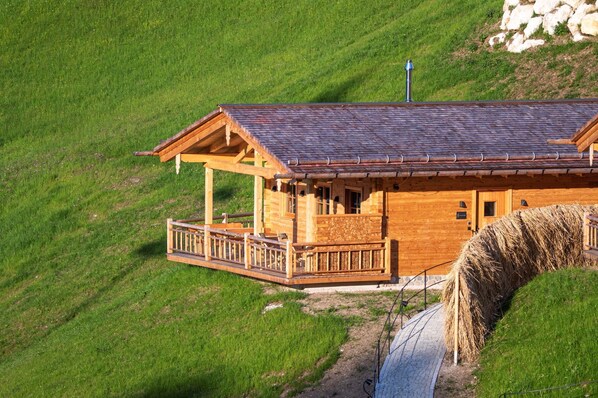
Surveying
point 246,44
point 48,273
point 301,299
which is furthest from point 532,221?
point 246,44

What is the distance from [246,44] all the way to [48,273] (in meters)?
26.5

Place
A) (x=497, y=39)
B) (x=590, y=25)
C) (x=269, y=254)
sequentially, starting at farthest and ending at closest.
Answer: (x=497, y=39) → (x=590, y=25) → (x=269, y=254)

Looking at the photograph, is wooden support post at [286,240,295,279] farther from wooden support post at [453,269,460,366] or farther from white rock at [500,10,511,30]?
white rock at [500,10,511,30]

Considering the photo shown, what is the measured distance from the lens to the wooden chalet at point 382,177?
3042 cm

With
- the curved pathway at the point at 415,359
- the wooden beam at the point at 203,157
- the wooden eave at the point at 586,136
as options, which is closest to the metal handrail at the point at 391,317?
the curved pathway at the point at 415,359

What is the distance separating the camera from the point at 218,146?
115ft

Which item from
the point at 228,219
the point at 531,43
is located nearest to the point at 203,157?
the point at 228,219

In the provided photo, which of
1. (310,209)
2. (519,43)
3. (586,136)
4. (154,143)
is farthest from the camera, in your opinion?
(154,143)

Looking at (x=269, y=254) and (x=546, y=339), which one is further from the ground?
(x=269, y=254)

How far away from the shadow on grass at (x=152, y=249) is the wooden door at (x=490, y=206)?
15.6 metres

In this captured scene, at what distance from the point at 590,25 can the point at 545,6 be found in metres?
2.73

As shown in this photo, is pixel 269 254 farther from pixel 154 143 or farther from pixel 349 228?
pixel 154 143

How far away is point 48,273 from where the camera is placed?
1809 inches

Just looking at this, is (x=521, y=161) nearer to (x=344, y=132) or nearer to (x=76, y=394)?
(x=344, y=132)
